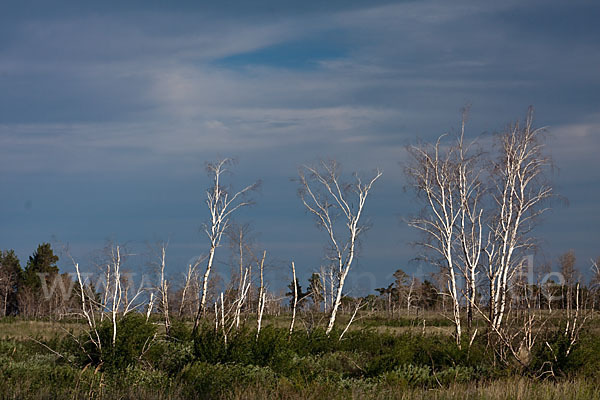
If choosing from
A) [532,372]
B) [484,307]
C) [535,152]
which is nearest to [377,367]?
[532,372]

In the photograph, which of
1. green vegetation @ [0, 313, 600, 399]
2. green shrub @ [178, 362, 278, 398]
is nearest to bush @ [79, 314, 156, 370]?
green vegetation @ [0, 313, 600, 399]

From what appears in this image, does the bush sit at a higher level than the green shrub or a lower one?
higher

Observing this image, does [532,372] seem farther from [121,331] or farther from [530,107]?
[530,107]

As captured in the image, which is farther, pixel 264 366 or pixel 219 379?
pixel 264 366

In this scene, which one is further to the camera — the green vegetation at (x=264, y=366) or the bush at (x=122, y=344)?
the bush at (x=122, y=344)

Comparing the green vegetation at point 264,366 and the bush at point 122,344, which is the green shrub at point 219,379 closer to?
the green vegetation at point 264,366

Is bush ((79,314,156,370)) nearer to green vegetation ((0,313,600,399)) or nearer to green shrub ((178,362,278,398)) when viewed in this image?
green vegetation ((0,313,600,399))

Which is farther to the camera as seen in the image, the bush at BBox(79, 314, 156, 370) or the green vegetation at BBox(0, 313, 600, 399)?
the bush at BBox(79, 314, 156, 370)

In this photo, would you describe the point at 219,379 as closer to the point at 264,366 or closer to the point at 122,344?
the point at 122,344

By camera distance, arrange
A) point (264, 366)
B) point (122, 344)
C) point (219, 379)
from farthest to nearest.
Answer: point (264, 366), point (122, 344), point (219, 379)

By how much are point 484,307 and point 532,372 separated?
41.2 ft

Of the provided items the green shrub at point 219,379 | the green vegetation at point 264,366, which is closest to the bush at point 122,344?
the green vegetation at point 264,366

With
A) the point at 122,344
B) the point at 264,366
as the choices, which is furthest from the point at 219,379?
the point at 264,366

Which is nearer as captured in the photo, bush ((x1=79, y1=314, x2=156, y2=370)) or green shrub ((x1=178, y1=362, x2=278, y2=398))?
green shrub ((x1=178, y1=362, x2=278, y2=398))
